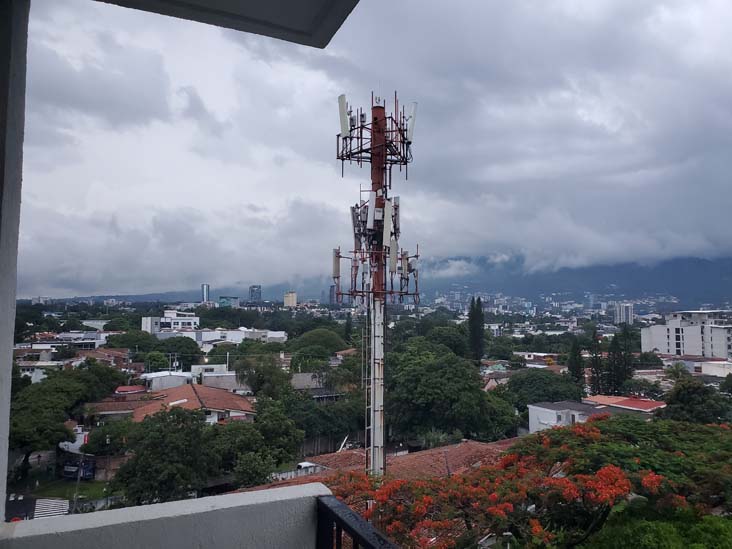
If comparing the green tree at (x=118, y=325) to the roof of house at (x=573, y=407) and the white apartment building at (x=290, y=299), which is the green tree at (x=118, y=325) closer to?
the roof of house at (x=573, y=407)

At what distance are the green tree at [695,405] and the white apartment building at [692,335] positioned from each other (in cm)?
2539

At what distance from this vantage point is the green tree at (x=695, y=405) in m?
10.3

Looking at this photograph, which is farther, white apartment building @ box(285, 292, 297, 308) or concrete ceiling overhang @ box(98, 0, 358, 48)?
white apartment building @ box(285, 292, 297, 308)

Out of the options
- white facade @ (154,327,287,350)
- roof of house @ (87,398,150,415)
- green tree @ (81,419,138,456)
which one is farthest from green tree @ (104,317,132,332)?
green tree @ (81,419,138,456)

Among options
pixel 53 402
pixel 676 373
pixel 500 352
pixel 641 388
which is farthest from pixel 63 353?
pixel 500 352

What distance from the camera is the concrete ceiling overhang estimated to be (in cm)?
99

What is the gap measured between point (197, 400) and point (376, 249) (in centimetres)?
1093

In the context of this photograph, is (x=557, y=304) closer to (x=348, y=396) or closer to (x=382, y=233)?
(x=348, y=396)

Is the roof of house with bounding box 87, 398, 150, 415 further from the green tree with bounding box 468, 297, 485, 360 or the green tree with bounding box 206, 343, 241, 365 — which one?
the green tree with bounding box 468, 297, 485, 360

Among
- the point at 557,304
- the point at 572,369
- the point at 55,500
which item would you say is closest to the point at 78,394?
the point at 55,500

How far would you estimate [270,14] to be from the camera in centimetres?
104

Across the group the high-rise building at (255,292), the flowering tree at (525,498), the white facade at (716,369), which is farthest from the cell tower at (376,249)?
the high-rise building at (255,292)

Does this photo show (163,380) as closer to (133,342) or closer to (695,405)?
(133,342)

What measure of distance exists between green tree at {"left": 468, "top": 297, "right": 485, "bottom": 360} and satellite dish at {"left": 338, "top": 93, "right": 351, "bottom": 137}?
23339 millimetres
